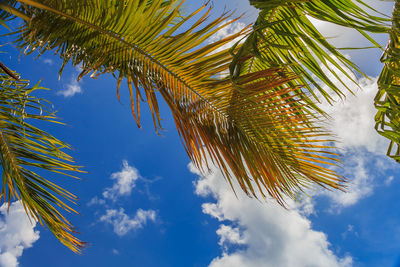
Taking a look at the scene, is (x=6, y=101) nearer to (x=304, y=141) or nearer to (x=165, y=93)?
(x=165, y=93)

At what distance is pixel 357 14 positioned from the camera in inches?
38.6

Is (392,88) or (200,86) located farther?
(200,86)

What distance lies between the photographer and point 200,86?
139cm

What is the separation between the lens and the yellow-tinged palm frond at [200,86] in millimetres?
1254

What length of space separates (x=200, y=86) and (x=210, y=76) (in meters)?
0.07

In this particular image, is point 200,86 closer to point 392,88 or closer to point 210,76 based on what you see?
point 210,76

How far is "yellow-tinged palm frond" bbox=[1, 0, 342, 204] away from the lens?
125 cm

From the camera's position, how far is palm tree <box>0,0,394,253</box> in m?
1.23

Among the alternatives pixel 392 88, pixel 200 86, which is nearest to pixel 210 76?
pixel 200 86

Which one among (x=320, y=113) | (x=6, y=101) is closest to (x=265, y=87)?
(x=320, y=113)

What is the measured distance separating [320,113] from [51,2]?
1.26 meters

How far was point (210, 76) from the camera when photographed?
136 centimetres

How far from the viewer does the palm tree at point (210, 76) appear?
1.23 meters

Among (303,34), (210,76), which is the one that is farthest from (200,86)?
(303,34)
